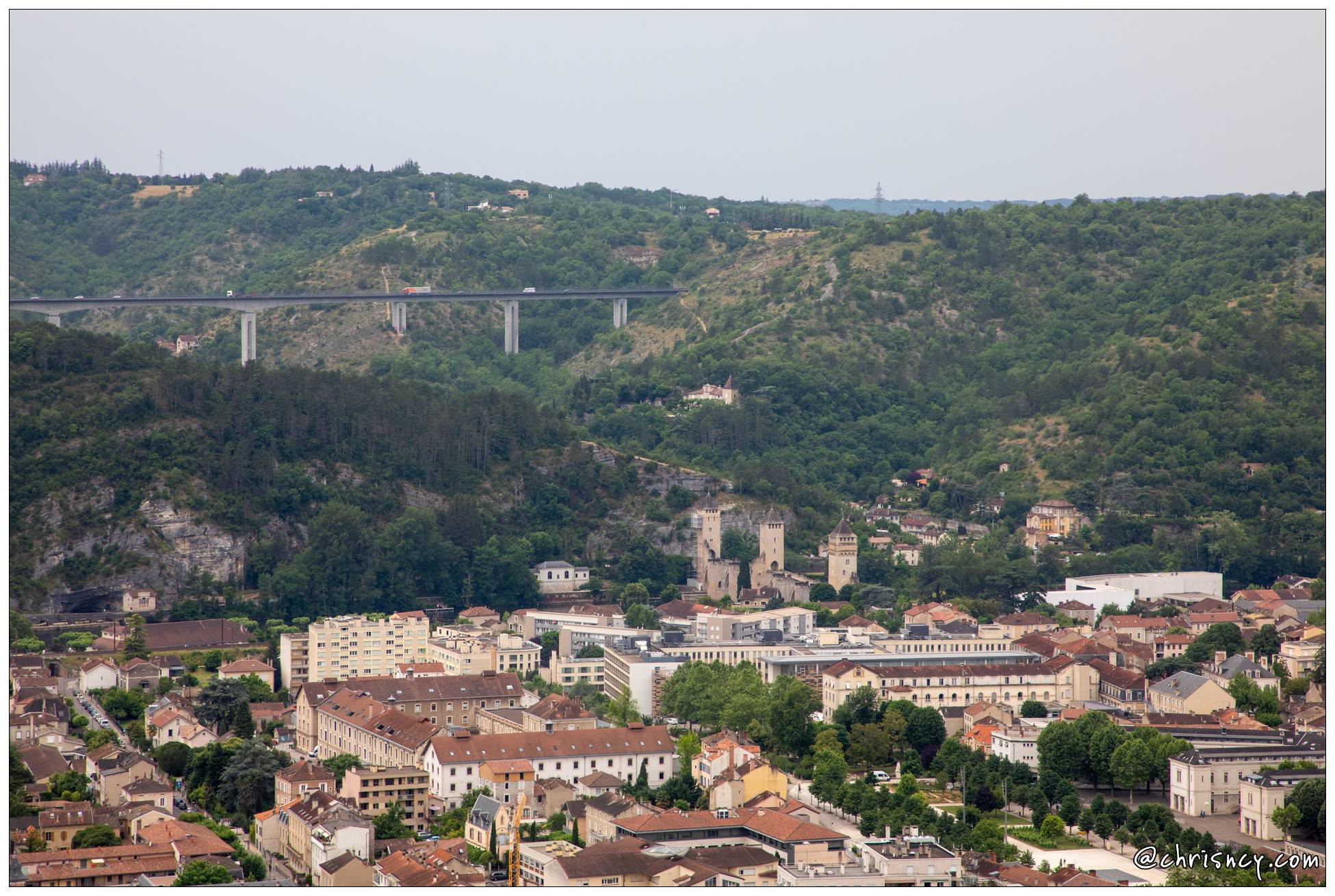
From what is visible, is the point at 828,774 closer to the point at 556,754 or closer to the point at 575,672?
the point at 556,754

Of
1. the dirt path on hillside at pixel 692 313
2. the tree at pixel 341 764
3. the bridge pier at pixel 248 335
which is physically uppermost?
the dirt path on hillside at pixel 692 313

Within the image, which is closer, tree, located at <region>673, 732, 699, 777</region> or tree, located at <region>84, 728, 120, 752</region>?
tree, located at <region>673, 732, 699, 777</region>

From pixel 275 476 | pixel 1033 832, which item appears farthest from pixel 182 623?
pixel 1033 832

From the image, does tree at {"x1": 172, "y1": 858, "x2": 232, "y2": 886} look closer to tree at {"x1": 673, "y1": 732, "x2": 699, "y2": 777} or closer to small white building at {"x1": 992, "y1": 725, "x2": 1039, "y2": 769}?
tree at {"x1": 673, "y1": 732, "x2": 699, "y2": 777}

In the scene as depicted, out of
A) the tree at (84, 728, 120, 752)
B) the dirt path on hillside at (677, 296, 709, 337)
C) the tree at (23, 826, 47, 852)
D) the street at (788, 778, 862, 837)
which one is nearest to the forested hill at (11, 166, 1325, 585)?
the dirt path on hillside at (677, 296, 709, 337)

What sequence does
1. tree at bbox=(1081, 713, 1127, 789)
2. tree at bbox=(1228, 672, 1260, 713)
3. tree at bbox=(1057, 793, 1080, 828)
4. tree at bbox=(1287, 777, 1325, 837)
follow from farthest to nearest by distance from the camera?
1. tree at bbox=(1228, 672, 1260, 713)
2. tree at bbox=(1081, 713, 1127, 789)
3. tree at bbox=(1057, 793, 1080, 828)
4. tree at bbox=(1287, 777, 1325, 837)

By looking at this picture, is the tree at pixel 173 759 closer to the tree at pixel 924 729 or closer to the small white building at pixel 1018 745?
the tree at pixel 924 729

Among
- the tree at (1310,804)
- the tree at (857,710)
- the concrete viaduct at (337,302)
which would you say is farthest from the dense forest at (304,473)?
the tree at (1310,804)
